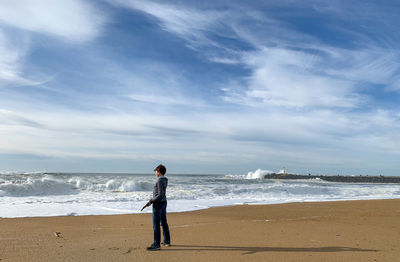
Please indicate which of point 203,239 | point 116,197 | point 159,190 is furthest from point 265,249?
point 116,197

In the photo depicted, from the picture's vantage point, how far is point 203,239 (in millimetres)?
7289

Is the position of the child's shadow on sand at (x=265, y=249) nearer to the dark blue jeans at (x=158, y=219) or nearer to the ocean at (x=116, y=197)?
the dark blue jeans at (x=158, y=219)

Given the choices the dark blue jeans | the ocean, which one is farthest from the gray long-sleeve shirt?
the ocean

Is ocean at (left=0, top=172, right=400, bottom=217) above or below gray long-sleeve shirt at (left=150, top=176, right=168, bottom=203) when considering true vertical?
below

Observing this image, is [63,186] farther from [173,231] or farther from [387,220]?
[387,220]

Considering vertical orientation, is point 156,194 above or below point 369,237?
above

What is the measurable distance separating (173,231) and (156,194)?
7.25 ft

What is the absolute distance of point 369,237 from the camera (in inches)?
302

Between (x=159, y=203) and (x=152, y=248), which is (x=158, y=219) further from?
(x=152, y=248)

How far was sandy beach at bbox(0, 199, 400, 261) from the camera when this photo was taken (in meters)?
5.84

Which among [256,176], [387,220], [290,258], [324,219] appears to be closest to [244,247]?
[290,258]

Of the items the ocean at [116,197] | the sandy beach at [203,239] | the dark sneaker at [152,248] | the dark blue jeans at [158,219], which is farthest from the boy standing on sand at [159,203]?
the ocean at [116,197]

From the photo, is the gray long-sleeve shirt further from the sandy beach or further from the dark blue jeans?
the sandy beach

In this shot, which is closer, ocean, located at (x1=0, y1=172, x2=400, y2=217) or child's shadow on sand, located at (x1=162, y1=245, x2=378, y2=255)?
child's shadow on sand, located at (x1=162, y1=245, x2=378, y2=255)
